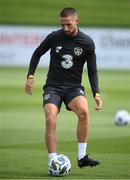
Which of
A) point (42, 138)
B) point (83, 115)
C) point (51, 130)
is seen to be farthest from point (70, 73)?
point (42, 138)

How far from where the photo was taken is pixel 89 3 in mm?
43188

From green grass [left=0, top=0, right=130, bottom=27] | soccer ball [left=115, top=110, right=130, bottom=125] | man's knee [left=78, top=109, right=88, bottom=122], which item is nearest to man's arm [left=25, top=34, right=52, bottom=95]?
man's knee [left=78, top=109, right=88, bottom=122]

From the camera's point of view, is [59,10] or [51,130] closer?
[51,130]

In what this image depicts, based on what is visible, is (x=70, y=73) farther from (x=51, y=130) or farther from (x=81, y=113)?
(x=51, y=130)

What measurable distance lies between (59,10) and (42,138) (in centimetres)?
2533

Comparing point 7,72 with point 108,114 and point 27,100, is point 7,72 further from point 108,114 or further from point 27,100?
point 108,114

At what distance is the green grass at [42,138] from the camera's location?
12.0 metres

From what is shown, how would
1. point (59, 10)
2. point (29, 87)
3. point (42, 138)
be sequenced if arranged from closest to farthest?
point (29, 87), point (42, 138), point (59, 10)

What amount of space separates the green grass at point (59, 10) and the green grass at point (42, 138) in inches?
441

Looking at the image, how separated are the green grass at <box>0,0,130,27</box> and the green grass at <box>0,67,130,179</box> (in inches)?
441

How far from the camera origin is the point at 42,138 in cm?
1647

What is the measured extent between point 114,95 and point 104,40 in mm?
5637

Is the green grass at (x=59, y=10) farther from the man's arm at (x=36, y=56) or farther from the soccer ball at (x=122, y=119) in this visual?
the man's arm at (x=36, y=56)

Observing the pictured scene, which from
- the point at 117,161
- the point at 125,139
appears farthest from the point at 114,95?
the point at 117,161
